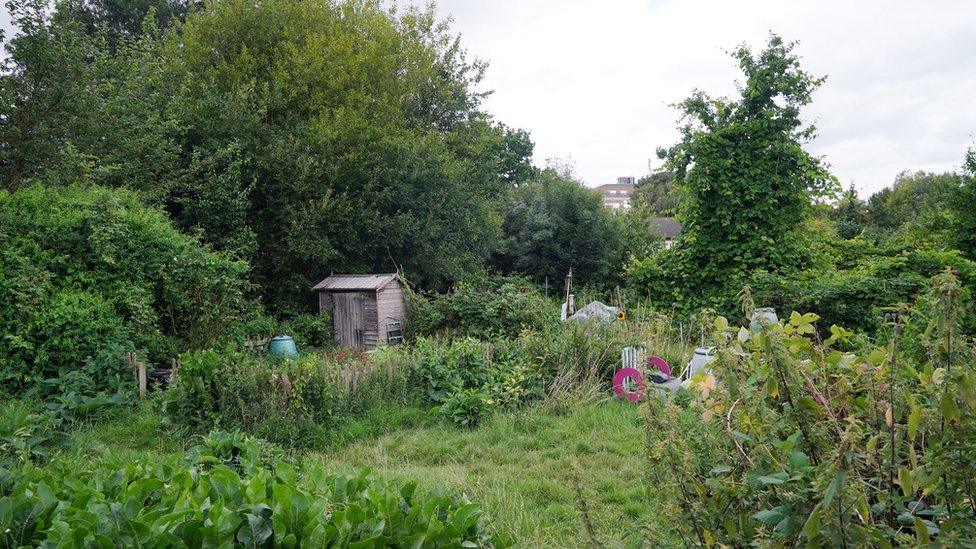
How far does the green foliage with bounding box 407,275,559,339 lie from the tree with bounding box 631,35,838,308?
171 inches

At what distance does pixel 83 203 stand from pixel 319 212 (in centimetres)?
635

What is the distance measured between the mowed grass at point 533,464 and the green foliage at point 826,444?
6.63 ft

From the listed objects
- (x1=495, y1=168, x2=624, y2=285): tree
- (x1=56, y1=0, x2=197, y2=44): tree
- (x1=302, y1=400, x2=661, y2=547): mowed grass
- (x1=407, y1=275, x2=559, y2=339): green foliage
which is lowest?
(x1=302, y1=400, x2=661, y2=547): mowed grass

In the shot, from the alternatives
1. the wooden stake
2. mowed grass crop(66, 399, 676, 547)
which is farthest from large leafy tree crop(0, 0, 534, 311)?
mowed grass crop(66, 399, 676, 547)

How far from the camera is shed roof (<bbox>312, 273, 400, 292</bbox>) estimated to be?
1451cm

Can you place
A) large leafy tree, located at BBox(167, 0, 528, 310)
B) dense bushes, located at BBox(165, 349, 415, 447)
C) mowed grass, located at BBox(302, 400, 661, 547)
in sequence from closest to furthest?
mowed grass, located at BBox(302, 400, 661, 547)
dense bushes, located at BBox(165, 349, 415, 447)
large leafy tree, located at BBox(167, 0, 528, 310)

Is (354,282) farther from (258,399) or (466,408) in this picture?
(258,399)

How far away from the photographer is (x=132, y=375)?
8531 millimetres

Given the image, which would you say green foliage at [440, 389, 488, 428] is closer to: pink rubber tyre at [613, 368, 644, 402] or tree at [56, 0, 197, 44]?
pink rubber tyre at [613, 368, 644, 402]

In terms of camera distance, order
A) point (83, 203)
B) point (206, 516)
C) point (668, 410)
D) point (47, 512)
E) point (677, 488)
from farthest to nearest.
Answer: point (83, 203) < point (47, 512) < point (206, 516) < point (668, 410) < point (677, 488)

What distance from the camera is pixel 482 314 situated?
12375mm

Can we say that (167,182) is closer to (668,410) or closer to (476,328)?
(476,328)

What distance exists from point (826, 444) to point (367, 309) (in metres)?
13.5

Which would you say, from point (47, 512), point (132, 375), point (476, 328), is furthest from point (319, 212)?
point (47, 512)
